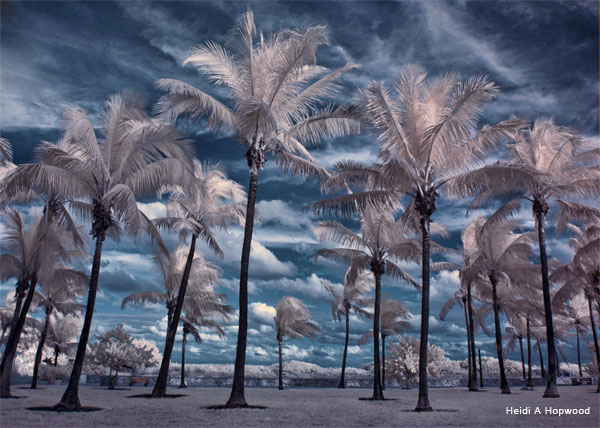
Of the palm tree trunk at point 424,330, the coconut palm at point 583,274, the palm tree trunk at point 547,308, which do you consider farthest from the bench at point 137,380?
the coconut palm at point 583,274

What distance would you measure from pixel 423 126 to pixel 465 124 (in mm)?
1418

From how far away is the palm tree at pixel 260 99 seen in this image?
44.8ft

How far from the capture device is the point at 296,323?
36312mm

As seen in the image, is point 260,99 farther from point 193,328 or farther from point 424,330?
point 193,328

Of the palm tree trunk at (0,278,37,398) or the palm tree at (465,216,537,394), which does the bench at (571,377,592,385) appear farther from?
the palm tree trunk at (0,278,37,398)

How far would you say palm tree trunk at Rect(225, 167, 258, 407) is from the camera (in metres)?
13.2

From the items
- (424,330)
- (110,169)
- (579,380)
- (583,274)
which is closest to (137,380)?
(110,169)

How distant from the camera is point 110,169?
575 inches

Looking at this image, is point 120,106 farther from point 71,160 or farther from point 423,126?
point 423,126

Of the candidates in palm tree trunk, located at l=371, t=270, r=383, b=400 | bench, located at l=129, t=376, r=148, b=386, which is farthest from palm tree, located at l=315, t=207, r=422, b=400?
bench, located at l=129, t=376, r=148, b=386

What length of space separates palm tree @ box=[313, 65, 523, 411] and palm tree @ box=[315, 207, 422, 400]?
5745mm

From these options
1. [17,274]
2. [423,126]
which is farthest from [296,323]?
[423,126]

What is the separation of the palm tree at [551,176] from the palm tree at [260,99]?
7.53 metres

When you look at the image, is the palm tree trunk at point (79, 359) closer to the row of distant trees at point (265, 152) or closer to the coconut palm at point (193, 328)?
the row of distant trees at point (265, 152)
